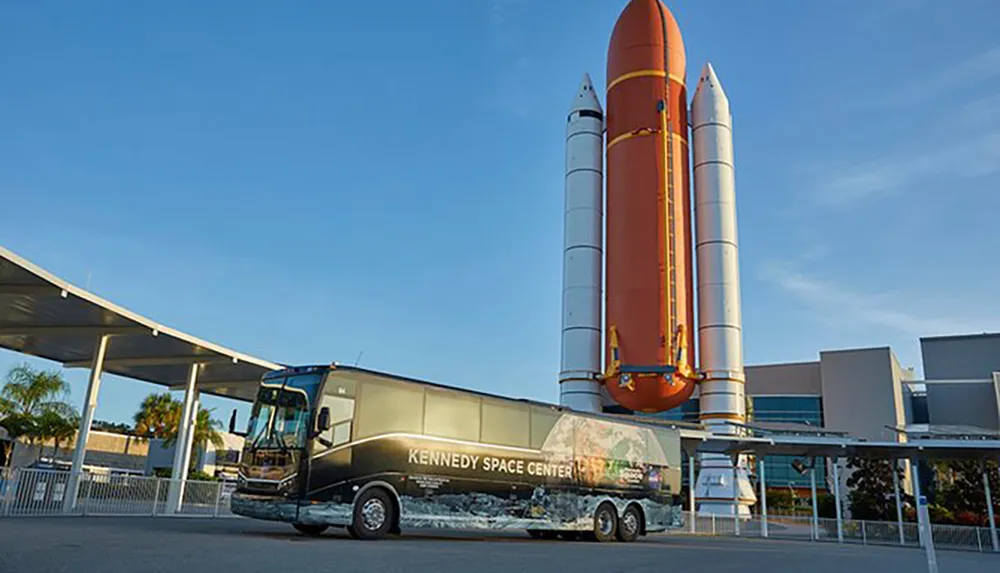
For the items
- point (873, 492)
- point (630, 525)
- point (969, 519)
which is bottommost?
point (630, 525)

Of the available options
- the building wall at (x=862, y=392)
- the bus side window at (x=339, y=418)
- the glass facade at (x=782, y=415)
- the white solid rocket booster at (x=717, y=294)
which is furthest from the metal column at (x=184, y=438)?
the building wall at (x=862, y=392)

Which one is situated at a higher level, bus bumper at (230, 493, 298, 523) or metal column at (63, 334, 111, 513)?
metal column at (63, 334, 111, 513)

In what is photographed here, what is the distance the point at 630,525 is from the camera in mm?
18797

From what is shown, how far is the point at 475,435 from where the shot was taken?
1593cm

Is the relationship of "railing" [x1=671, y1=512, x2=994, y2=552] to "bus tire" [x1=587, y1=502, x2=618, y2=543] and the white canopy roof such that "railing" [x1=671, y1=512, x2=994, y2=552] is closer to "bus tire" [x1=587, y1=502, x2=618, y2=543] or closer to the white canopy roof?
"bus tire" [x1=587, y1=502, x2=618, y2=543]

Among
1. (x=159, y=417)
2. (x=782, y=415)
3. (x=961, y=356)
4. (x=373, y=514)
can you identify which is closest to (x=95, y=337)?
(x=373, y=514)

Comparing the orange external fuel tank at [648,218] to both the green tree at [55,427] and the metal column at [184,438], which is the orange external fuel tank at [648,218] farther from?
the green tree at [55,427]

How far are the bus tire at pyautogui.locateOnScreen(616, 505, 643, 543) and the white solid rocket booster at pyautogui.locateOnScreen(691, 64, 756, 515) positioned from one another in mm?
15633

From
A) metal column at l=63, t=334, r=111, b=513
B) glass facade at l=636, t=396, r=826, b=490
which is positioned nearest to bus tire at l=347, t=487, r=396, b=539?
metal column at l=63, t=334, r=111, b=513

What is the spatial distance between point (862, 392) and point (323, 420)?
195ft

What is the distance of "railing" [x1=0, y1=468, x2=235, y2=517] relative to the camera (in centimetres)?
1634

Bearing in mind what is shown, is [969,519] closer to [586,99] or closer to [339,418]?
[586,99]

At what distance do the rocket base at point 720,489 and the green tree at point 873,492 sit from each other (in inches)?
388

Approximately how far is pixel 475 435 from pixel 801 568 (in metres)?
6.59
